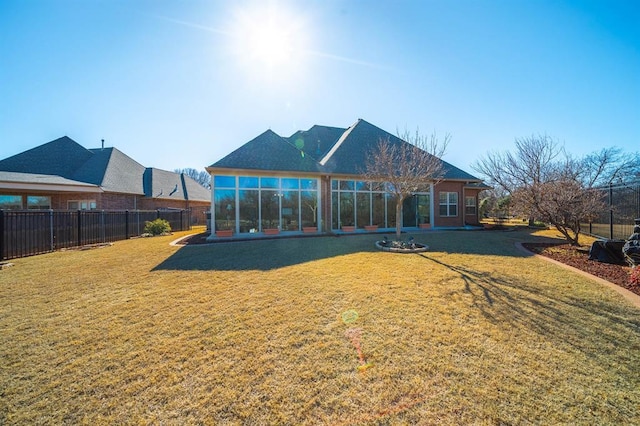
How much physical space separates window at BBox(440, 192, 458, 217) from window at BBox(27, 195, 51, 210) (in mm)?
29778

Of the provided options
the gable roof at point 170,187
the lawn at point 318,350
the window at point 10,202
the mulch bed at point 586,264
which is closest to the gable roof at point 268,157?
the lawn at point 318,350

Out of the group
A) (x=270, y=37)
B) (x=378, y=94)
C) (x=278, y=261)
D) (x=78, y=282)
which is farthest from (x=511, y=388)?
(x=378, y=94)

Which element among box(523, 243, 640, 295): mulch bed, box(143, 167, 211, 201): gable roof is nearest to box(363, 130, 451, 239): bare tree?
box(523, 243, 640, 295): mulch bed

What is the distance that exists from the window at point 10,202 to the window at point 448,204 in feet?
100

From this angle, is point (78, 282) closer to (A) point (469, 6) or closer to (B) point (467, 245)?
(B) point (467, 245)

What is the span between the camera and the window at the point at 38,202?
18175 millimetres

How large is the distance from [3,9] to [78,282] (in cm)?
898

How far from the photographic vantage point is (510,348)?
3.12 meters

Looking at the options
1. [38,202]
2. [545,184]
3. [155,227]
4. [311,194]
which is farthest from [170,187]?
[545,184]

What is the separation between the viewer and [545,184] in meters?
9.38

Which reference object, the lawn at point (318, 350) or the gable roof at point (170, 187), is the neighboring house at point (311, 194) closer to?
the lawn at point (318, 350)

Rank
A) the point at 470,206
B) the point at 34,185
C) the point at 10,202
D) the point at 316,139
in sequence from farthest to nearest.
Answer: the point at 316,139, the point at 470,206, the point at 10,202, the point at 34,185

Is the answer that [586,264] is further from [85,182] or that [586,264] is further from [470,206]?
[85,182]

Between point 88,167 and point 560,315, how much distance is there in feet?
98.3
